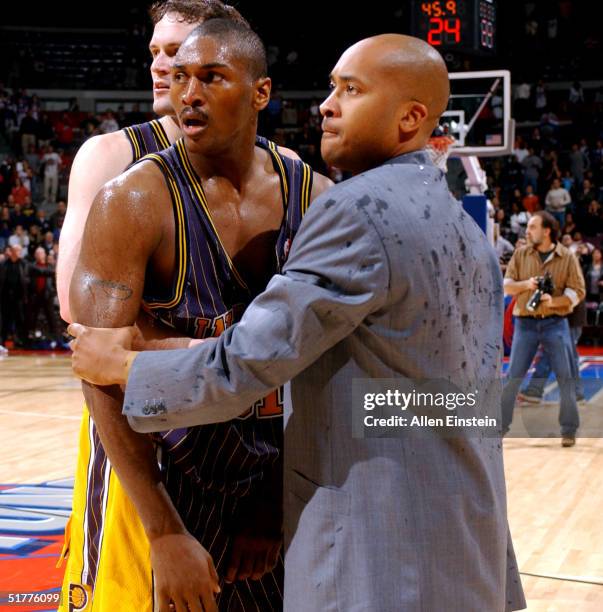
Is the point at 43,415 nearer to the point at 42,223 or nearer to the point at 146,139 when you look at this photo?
the point at 146,139

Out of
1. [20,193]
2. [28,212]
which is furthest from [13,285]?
[20,193]

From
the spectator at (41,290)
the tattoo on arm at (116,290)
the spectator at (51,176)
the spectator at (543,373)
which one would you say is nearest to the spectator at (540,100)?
the spectator at (51,176)

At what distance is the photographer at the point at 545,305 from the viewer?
7613mm

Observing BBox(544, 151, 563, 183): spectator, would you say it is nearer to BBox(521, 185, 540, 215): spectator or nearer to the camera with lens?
BBox(521, 185, 540, 215): spectator

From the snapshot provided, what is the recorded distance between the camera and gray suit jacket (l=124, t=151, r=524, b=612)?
1.54 metres

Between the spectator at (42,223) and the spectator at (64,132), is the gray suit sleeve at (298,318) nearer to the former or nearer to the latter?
the spectator at (42,223)

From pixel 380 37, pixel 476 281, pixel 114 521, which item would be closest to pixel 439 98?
pixel 380 37

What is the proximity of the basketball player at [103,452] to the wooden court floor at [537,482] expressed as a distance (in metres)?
2.53

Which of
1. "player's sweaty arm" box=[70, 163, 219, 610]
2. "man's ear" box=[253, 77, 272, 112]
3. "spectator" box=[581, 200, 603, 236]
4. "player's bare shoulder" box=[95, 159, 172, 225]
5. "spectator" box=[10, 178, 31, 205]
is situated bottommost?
"spectator" box=[581, 200, 603, 236]

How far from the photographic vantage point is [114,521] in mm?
1930

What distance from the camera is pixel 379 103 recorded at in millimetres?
1709

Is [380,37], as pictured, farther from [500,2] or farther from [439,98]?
[500,2]

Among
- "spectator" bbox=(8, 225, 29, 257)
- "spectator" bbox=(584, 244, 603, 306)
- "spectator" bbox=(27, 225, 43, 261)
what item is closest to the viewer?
"spectator" bbox=(584, 244, 603, 306)

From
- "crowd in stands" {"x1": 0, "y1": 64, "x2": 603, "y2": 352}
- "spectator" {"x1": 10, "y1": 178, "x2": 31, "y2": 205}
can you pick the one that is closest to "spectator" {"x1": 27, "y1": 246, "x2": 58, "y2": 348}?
"crowd in stands" {"x1": 0, "y1": 64, "x2": 603, "y2": 352}
